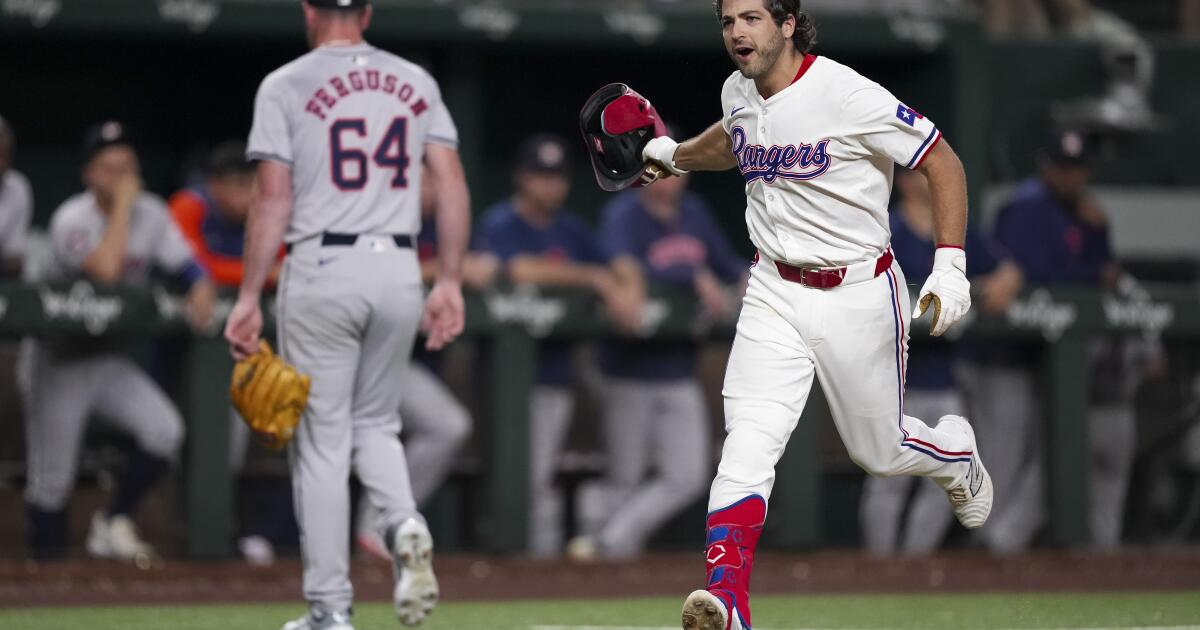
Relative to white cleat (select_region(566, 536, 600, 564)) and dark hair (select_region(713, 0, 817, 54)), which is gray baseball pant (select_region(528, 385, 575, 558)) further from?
dark hair (select_region(713, 0, 817, 54))

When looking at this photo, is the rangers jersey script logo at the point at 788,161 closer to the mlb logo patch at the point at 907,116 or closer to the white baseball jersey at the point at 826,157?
the white baseball jersey at the point at 826,157

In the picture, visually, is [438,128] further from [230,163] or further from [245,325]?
[230,163]

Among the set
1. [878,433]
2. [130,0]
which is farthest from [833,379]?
[130,0]

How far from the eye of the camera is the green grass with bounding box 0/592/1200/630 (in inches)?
224

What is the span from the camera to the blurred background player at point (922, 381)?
8.27 metres

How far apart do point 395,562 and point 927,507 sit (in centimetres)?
425

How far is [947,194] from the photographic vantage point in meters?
4.42

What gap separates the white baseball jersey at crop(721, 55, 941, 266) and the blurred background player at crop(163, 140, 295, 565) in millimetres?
3820

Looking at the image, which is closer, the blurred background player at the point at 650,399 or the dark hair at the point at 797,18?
the dark hair at the point at 797,18

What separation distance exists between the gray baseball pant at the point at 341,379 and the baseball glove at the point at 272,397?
0.17 feet

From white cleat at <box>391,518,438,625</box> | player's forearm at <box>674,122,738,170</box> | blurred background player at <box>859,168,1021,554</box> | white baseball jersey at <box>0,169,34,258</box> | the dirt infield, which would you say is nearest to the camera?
white cleat at <box>391,518,438,625</box>

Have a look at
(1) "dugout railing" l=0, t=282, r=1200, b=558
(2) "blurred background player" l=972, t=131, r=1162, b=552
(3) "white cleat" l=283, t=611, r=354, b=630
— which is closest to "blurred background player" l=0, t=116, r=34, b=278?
(1) "dugout railing" l=0, t=282, r=1200, b=558

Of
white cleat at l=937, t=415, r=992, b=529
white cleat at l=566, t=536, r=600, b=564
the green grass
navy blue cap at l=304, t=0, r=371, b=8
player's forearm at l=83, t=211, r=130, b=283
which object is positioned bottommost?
white cleat at l=566, t=536, r=600, b=564

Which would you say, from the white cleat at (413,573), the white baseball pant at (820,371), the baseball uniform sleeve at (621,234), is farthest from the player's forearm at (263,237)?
the baseball uniform sleeve at (621,234)
